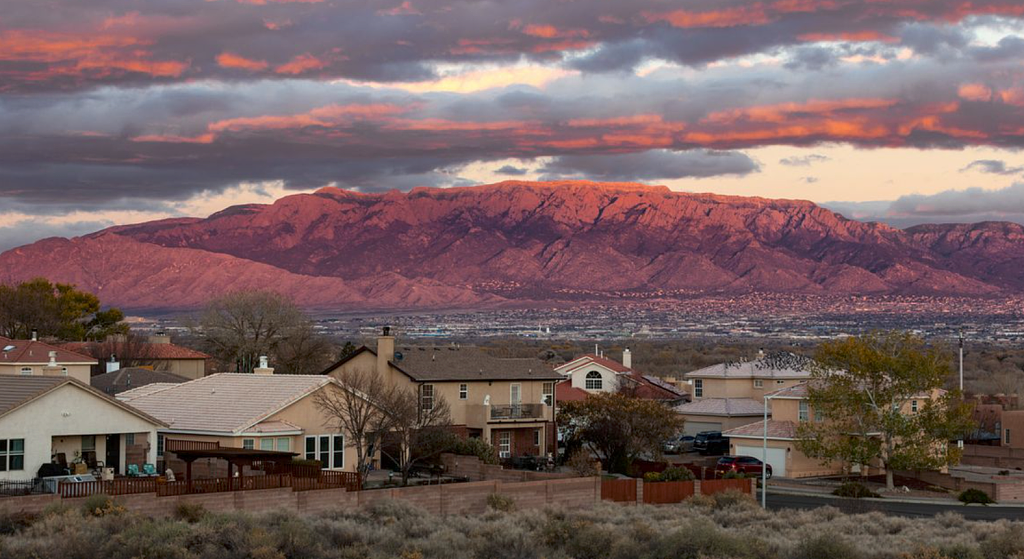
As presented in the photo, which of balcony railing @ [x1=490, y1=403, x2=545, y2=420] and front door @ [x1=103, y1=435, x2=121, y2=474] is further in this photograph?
balcony railing @ [x1=490, y1=403, x2=545, y2=420]

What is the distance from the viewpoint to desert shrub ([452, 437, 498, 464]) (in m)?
64.1

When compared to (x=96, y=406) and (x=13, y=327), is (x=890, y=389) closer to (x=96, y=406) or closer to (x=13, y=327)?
(x=96, y=406)

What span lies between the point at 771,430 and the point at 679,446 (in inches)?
326

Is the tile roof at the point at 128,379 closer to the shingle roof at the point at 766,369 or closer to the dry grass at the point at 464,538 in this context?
the shingle roof at the point at 766,369

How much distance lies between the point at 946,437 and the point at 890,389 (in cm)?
340

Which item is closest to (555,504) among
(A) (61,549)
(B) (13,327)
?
(A) (61,549)

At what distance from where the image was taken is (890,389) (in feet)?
232

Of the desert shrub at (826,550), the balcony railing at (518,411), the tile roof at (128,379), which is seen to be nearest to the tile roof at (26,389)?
the tile roof at (128,379)

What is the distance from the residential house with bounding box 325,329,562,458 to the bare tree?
760 cm

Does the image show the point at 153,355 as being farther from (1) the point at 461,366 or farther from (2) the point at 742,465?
(2) the point at 742,465

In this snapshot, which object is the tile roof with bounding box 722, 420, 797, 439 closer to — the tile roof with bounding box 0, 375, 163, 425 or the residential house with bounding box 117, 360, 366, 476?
the residential house with bounding box 117, 360, 366, 476

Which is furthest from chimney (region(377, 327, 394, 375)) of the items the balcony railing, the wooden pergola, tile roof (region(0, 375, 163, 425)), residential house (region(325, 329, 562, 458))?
tile roof (region(0, 375, 163, 425))

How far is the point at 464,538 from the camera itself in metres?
40.1

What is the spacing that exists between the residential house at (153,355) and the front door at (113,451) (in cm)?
4270
